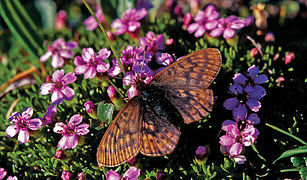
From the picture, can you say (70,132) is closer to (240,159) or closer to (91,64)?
(91,64)

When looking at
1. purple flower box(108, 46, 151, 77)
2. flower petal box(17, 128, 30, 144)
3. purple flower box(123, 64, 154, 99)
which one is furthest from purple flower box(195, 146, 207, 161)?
flower petal box(17, 128, 30, 144)

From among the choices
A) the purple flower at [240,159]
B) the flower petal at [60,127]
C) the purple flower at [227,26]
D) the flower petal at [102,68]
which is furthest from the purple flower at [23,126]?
the purple flower at [227,26]

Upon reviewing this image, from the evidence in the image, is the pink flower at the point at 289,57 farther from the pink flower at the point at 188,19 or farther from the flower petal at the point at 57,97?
the flower petal at the point at 57,97

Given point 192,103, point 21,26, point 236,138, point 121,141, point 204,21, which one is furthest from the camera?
point 21,26

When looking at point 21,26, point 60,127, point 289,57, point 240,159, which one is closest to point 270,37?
point 289,57

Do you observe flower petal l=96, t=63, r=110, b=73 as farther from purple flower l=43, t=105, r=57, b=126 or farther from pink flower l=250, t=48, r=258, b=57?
pink flower l=250, t=48, r=258, b=57

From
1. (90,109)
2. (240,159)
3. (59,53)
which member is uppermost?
(59,53)
